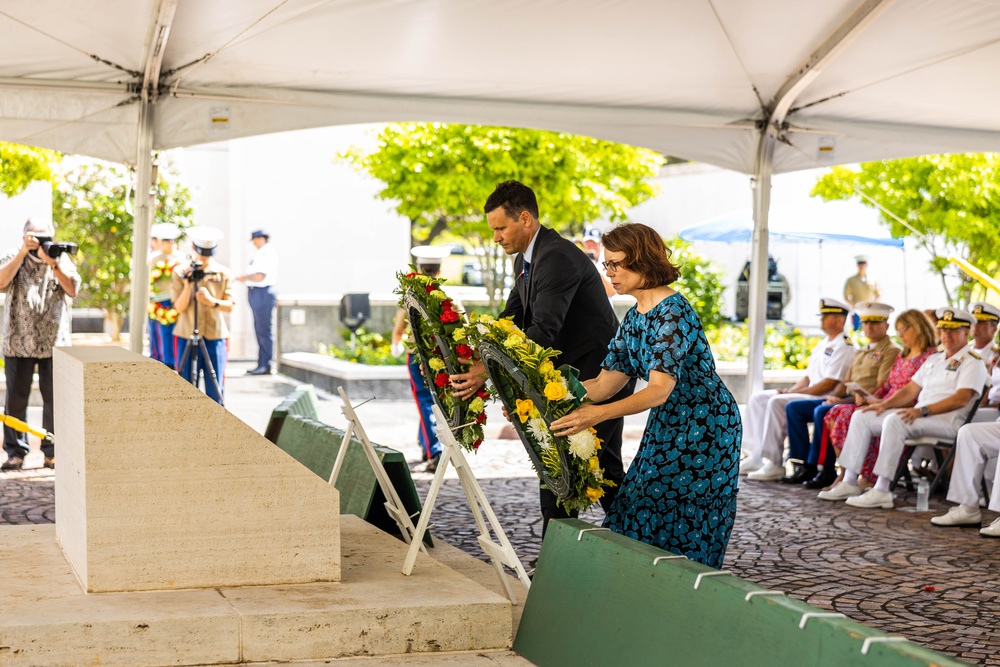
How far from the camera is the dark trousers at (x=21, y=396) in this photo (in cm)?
994

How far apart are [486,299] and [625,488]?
592 inches

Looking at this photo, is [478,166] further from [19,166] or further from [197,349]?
[197,349]

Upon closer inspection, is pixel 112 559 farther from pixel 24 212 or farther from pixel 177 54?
pixel 24 212

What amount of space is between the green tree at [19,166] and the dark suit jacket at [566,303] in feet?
40.7

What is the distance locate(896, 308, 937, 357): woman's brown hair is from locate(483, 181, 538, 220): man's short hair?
4.74 meters

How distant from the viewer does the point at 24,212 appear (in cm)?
1950

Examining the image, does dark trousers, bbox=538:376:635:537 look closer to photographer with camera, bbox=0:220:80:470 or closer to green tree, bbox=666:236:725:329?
photographer with camera, bbox=0:220:80:470

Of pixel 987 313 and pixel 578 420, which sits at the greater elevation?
pixel 987 313

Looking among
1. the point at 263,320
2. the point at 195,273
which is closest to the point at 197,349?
the point at 195,273

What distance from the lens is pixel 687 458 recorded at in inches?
180

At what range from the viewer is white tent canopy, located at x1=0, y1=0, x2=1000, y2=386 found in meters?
8.18

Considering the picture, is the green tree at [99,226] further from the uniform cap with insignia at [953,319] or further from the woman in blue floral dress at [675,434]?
the woman in blue floral dress at [675,434]

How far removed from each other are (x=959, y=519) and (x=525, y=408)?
474cm

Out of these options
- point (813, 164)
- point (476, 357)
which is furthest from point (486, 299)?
point (476, 357)
